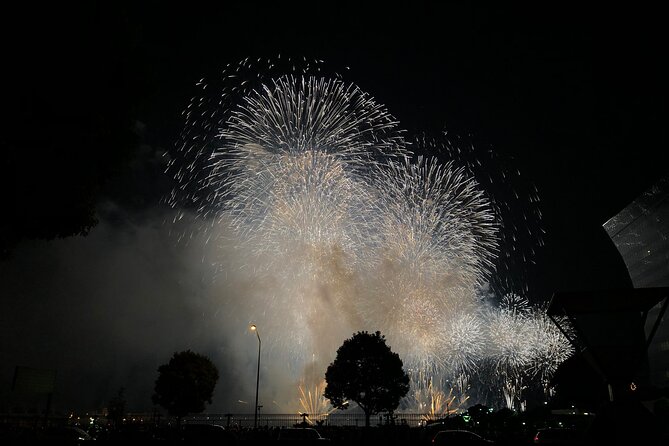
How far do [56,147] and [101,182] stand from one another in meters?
1.60

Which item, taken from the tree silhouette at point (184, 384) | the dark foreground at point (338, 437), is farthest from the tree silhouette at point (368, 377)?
the tree silhouette at point (184, 384)

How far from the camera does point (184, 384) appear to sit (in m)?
42.2

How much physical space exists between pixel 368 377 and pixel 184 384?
16241 mm

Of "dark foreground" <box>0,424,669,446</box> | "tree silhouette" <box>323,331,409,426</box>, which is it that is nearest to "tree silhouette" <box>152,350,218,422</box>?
"dark foreground" <box>0,424,669,446</box>

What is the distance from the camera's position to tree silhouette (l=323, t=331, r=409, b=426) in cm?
3709

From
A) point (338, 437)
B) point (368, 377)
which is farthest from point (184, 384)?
point (338, 437)

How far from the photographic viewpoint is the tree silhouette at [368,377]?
37094mm

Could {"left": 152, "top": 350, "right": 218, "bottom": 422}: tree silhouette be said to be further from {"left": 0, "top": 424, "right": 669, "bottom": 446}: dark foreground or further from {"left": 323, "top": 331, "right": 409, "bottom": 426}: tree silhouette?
{"left": 323, "top": 331, "right": 409, "bottom": 426}: tree silhouette

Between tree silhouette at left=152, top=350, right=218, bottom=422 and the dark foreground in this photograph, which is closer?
the dark foreground

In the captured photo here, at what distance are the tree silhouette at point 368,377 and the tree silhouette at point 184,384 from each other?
471 inches

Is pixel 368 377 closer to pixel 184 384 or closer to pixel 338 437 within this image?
pixel 338 437

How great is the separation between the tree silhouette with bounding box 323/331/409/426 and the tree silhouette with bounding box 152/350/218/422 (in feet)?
39.3

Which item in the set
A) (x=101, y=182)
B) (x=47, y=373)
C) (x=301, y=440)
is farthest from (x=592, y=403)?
(x=101, y=182)

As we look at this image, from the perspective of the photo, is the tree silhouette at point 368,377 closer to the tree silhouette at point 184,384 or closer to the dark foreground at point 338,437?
the dark foreground at point 338,437
